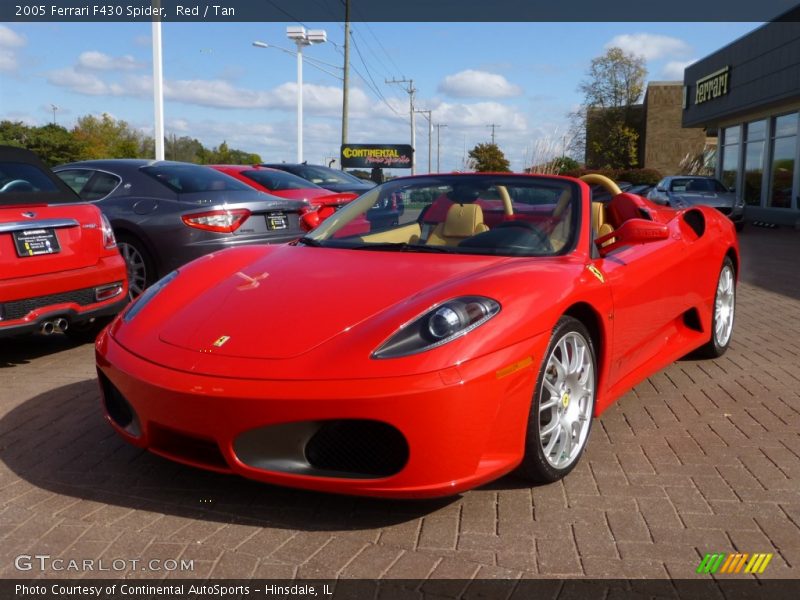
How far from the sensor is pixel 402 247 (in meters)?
3.92

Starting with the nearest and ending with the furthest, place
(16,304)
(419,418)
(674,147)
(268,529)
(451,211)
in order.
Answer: (419,418) → (268,529) → (451,211) → (16,304) → (674,147)

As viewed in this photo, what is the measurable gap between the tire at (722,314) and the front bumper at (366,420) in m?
2.89

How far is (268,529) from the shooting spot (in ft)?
9.43

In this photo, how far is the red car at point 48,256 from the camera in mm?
5000

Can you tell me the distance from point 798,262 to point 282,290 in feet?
38.4

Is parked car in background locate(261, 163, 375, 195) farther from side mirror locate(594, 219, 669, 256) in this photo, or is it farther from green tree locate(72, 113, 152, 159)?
green tree locate(72, 113, 152, 159)

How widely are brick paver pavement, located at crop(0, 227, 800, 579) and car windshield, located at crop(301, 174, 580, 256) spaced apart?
3.47ft

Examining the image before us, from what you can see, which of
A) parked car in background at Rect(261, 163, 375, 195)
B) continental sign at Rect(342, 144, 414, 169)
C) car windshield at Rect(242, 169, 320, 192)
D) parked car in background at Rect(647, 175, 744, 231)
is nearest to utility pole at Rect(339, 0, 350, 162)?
continental sign at Rect(342, 144, 414, 169)

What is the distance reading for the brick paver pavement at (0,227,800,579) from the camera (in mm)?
2656

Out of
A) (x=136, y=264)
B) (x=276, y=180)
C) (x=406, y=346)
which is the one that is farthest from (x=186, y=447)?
(x=276, y=180)

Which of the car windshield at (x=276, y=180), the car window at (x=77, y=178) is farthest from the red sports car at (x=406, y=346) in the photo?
the car windshield at (x=276, y=180)

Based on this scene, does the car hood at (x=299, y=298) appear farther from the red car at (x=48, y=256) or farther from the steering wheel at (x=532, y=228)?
the red car at (x=48, y=256)

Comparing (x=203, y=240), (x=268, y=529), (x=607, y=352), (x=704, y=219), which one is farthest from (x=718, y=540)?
(x=203, y=240)

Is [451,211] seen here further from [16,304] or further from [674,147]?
[674,147]
